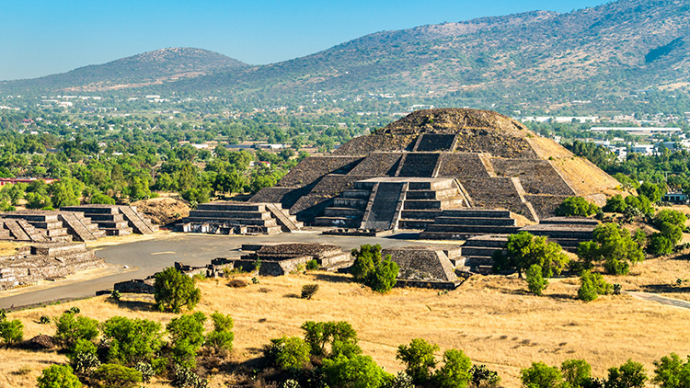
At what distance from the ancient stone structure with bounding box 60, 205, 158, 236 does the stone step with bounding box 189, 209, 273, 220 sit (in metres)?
4.89

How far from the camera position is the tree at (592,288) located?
5562 cm

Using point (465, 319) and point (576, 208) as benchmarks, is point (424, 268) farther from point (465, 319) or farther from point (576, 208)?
point (576, 208)

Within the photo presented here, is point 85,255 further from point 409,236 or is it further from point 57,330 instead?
point 409,236

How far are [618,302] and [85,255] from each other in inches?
1605

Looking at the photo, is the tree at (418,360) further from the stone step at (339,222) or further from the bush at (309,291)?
the stone step at (339,222)

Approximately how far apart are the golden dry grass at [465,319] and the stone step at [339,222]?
3287 cm

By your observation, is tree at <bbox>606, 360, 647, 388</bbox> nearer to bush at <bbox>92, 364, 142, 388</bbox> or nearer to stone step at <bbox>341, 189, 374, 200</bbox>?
bush at <bbox>92, 364, 142, 388</bbox>

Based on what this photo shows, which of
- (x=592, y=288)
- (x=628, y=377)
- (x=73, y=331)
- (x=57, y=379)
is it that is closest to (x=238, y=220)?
(x=592, y=288)

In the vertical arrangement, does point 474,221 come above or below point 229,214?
above

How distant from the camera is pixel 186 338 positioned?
1687 inches

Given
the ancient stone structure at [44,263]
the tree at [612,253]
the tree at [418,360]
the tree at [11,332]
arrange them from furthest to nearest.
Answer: the tree at [612,253], the ancient stone structure at [44,263], the tree at [11,332], the tree at [418,360]

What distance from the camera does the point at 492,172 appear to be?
10625 centimetres

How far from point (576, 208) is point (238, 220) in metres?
35.9

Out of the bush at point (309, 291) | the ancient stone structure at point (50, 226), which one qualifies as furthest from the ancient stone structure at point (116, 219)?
the bush at point (309, 291)
